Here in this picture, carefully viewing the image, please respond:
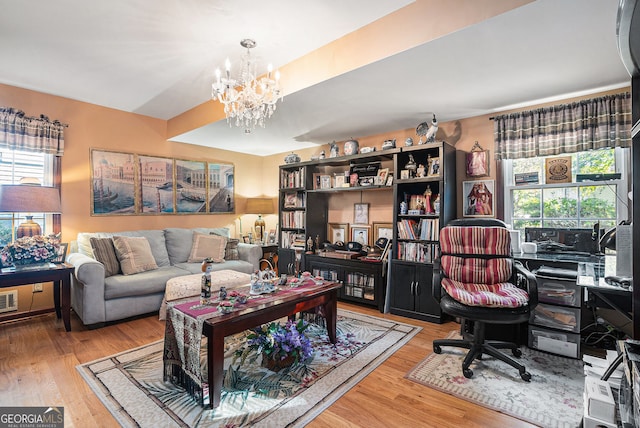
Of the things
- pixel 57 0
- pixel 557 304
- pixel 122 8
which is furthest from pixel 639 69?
pixel 57 0

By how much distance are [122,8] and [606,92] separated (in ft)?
13.0

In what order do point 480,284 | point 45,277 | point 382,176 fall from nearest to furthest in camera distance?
1. point 480,284
2. point 45,277
3. point 382,176

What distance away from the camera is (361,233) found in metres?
4.38

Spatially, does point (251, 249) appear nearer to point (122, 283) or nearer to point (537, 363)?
point (122, 283)

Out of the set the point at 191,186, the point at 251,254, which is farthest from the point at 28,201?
the point at 251,254

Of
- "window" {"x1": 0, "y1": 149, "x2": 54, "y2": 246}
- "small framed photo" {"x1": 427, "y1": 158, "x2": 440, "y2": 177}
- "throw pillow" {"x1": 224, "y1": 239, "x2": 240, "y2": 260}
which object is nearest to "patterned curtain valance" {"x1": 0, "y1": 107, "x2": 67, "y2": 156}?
"window" {"x1": 0, "y1": 149, "x2": 54, "y2": 246}

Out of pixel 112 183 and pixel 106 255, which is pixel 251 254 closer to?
pixel 106 255

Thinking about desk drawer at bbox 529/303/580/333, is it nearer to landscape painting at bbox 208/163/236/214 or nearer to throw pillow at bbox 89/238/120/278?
throw pillow at bbox 89/238/120/278

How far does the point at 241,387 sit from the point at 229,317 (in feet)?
1.70

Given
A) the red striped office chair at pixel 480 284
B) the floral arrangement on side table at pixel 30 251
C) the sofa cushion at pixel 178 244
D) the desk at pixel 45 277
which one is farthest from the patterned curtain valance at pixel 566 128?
the floral arrangement on side table at pixel 30 251

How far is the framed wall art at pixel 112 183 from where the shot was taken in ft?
12.9

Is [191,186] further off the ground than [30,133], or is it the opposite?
[30,133]

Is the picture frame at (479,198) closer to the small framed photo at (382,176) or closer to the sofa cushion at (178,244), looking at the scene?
the small framed photo at (382,176)

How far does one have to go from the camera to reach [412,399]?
1937 millimetres
